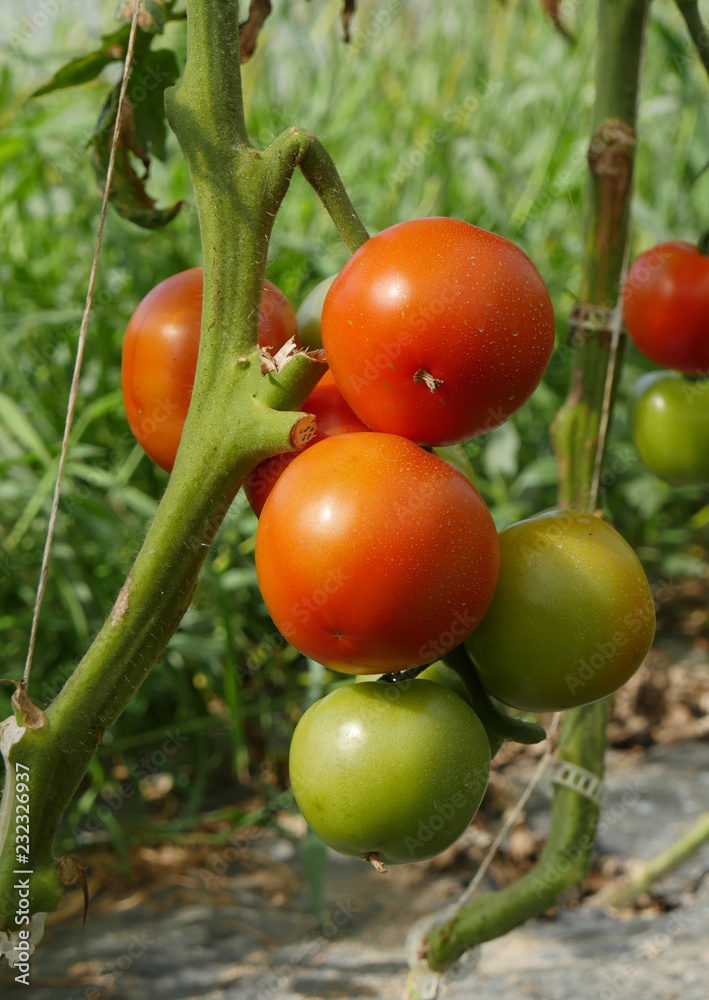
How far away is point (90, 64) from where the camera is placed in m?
0.71

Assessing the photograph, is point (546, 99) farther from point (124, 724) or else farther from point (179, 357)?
point (179, 357)

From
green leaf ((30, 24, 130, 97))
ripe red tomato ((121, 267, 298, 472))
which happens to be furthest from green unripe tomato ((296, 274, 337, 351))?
green leaf ((30, 24, 130, 97))

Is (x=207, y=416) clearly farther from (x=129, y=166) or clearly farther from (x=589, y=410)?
(x=589, y=410)

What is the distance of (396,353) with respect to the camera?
18.1 inches

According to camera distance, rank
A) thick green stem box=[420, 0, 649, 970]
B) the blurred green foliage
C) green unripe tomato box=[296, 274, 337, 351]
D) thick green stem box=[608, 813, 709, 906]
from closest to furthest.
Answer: green unripe tomato box=[296, 274, 337, 351]
thick green stem box=[420, 0, 649, 970]
thick green stem box=[608, 813, 709, 906]
the blurred green foliage

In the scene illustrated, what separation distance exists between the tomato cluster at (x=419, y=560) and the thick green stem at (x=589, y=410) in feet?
1.11

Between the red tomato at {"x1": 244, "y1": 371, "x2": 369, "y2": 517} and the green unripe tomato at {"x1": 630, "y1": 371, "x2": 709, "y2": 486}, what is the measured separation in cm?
46

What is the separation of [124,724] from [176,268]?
92cm

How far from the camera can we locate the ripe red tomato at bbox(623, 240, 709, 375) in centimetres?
82

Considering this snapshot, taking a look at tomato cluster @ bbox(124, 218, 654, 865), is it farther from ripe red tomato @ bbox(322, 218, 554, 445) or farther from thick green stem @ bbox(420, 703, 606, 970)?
thick green stem @ bbox(420, 703, 606, 970)

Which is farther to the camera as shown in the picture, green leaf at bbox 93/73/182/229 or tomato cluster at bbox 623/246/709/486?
tomato cluster at bbox 623/246/709/486

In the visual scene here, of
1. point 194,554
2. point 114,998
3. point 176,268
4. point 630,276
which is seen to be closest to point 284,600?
point 194,554

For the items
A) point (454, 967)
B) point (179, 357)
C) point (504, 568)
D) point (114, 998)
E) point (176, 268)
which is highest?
point (179, 357)
